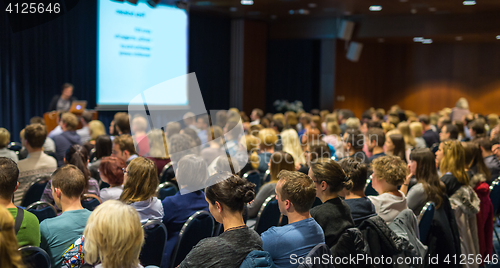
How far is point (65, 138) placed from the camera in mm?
5711

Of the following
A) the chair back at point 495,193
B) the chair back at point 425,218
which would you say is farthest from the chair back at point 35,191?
the chair back at point 495,193

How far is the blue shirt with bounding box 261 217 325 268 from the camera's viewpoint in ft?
6.91

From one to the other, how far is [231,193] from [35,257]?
92 centimetres

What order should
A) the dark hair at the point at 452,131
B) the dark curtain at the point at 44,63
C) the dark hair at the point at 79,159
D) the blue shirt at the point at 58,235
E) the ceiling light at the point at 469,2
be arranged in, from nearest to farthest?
the blue shirt at the point at 58,235
the dark hair at the point at 79,159
the dark hair at the point at 452,131
the dark curtain at the point at 44,63
the ceiling light at the point at 469,2

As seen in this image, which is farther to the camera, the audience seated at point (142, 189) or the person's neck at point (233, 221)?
the audience seated at point (142, 189)

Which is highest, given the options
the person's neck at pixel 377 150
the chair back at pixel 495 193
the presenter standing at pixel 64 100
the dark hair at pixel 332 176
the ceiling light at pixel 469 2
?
the ceiling light at pixel 469 2

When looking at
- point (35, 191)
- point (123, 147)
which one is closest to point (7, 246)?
point (35, 191)

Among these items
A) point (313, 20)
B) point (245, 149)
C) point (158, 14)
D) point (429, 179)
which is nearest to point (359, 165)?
point (429, 179)

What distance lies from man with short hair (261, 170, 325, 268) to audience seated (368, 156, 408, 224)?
94cm

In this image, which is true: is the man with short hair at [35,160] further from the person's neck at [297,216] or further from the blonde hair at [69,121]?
the person's neck at [297,216]

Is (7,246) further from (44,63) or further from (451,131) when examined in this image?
(44,63)

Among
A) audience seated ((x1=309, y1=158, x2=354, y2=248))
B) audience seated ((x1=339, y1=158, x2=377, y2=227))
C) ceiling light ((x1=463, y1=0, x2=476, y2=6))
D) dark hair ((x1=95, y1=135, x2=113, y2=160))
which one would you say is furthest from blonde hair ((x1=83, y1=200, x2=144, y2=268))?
ceiling light ((x1=463, y1=0, x2=476, y2=6))

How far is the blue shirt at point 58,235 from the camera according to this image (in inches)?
91.7

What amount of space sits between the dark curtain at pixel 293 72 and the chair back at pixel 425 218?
13.3 metres
